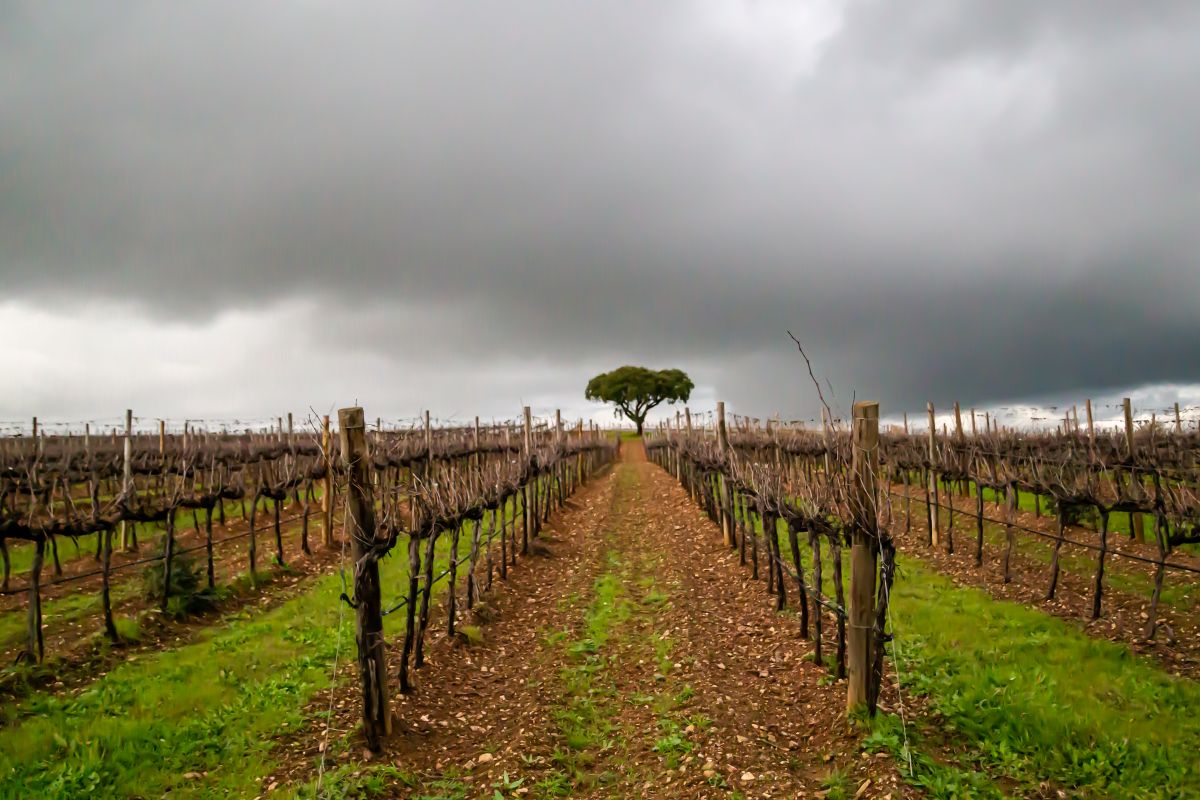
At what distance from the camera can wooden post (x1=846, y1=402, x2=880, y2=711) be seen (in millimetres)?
6738

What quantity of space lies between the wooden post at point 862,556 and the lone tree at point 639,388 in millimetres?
85134

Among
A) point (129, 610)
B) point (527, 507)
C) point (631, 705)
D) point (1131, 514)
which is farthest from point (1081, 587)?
point (129, 610)

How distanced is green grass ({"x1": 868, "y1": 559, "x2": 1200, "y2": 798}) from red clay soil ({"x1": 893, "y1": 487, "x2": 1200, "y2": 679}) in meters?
0.70

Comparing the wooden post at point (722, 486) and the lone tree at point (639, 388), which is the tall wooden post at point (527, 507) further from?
the lone tree at point (639, 388)

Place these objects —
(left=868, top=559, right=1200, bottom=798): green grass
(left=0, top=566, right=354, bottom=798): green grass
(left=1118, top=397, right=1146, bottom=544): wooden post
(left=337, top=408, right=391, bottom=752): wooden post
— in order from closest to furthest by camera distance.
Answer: (left=868, top=559, right=1200, bottom=798): green grass → (left=0, top=566, right=354, bottom=798): green grass → (left=337, top=408, right=391, bottom=752): wooden post → (left=1118, top=397, right=1146, bottom=544): wooden post

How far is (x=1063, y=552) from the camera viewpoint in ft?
51.4

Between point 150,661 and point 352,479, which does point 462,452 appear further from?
point 352,479

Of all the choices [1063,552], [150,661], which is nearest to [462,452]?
[150,661]

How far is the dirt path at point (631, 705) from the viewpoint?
6211mm

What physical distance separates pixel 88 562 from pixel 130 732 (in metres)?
12.1

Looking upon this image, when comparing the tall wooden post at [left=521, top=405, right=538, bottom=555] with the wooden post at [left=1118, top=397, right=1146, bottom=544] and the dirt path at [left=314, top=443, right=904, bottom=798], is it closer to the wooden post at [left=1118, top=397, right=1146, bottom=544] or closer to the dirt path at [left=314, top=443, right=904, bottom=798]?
the dirt path at [left=314, top=443, right=904, bottom=798]

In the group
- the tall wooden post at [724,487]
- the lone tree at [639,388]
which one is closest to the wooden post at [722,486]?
the tall wooden post at [724,487]

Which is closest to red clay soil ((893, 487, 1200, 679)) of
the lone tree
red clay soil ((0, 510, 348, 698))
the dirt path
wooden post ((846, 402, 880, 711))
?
wooden post ((846, 402, 880, 711))

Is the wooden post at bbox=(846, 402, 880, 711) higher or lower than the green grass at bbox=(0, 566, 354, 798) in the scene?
higher
